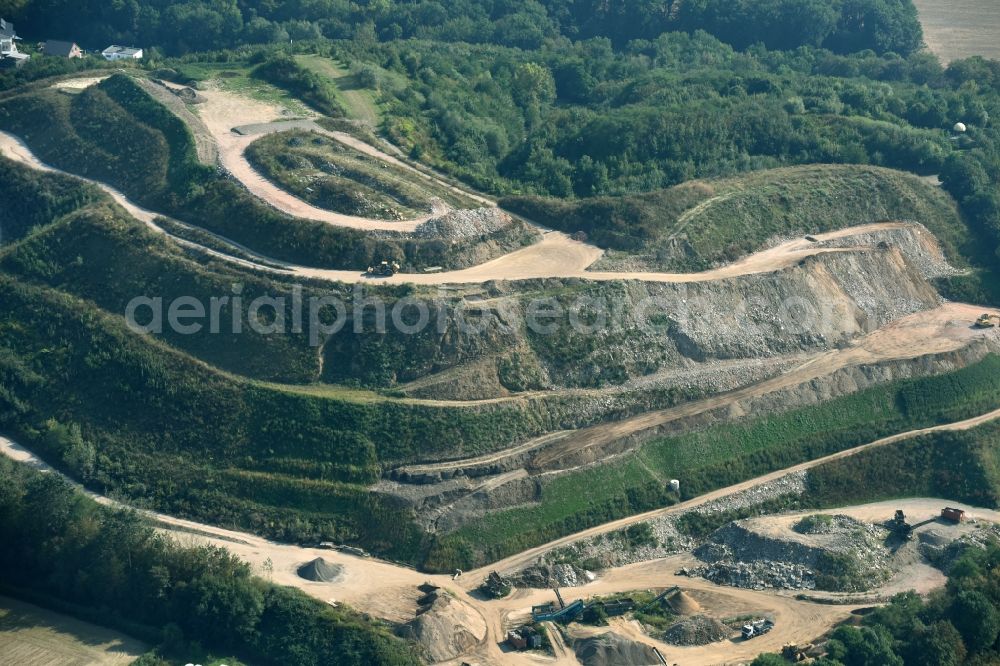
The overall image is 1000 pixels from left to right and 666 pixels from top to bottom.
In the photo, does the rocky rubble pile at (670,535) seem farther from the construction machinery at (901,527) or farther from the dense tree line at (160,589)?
the dense tree line at (160,589)

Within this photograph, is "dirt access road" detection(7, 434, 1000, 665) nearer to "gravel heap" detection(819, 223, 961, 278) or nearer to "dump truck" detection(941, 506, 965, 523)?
"dump truck" detection(941, 506, 965, 523)

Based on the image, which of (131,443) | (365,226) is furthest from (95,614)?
(365,226)

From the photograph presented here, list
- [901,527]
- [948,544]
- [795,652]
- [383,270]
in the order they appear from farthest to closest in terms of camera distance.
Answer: [383,270] → [901,527] → [948,544] → [795,652]

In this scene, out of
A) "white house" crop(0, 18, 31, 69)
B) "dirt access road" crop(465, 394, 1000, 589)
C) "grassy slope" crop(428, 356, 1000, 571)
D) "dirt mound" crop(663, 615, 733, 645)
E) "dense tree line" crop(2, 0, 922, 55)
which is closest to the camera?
"dirt mound" crop(663, 615, 733, 645)

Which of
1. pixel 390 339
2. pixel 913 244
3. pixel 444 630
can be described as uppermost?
pixel 913 244

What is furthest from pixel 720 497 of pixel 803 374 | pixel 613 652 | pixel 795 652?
pixel 613 652

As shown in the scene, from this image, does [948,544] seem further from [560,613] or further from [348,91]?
[348,91]

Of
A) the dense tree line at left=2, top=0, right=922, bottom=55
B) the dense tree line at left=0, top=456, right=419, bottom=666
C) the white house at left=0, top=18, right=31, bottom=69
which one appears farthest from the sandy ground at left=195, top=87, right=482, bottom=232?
the dense tree line at left=2, top=0, right=922, bottom=55
